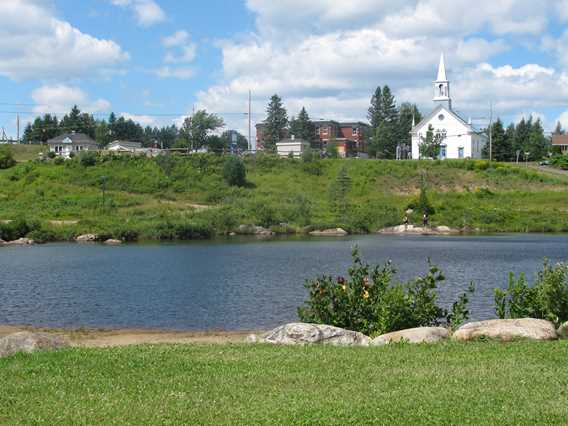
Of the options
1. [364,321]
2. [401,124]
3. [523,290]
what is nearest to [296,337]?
[364,321]

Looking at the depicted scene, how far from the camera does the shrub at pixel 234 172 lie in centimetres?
9200

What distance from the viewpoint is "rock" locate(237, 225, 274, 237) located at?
74.8 metres

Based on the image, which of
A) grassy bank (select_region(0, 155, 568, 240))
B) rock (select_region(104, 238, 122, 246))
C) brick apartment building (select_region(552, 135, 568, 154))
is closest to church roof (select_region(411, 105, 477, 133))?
grassy bank (select_region(0, 155, 568, 240))

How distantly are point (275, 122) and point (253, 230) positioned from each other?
238ft

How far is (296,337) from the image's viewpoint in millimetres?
16406

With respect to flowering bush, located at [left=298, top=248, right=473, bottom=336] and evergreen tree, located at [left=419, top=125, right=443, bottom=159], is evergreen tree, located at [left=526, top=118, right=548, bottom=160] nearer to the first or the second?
evergreen tree, located at [left=419, top=125, right=443, bottom=159]

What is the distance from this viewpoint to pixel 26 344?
1502 cm

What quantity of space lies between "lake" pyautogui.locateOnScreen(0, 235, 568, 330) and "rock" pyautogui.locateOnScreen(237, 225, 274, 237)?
309 inches

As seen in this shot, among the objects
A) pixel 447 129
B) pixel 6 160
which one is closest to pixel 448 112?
pixel 447 129

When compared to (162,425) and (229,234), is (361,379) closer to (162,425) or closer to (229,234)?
(162,425)

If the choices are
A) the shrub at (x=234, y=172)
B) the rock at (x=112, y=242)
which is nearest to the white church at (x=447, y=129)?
the shrub at (x=234, y=172)

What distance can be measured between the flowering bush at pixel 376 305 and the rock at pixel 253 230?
55085mm

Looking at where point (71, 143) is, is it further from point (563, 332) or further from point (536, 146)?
point (563, 332)

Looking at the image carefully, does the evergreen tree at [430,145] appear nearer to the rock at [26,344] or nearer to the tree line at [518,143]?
the tree line at [518,143]
